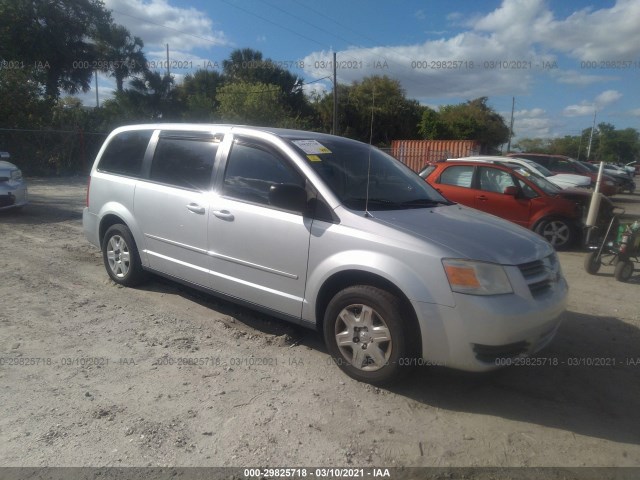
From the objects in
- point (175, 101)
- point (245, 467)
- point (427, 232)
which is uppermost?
point (175, 101)

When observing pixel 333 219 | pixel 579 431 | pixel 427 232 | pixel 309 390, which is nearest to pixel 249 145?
pixel 333 219

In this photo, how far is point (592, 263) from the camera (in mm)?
7012

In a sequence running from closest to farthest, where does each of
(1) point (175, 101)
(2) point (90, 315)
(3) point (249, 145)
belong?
(3) point (249, 145) < (2) point (90, 315) < (1) point (175, 101)

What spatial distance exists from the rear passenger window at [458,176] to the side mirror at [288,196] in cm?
634

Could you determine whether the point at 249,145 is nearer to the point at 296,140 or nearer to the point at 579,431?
the point at 296,140

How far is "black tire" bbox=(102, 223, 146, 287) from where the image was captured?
533cm

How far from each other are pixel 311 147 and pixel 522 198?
5973mm

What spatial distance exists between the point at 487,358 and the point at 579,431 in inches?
28.2

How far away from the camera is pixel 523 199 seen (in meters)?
8.81

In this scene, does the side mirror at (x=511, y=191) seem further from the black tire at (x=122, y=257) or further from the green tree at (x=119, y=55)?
the green tree at (x=119, y=55)

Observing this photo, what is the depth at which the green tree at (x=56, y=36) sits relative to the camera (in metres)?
28.5

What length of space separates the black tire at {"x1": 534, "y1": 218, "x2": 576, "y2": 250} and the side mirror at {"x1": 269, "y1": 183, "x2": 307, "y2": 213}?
645 cm

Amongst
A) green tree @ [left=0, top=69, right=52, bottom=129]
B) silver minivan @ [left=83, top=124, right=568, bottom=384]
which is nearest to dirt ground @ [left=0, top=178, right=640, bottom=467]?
silver minivan @ [left=83, top=124, right=568, bottom=384]

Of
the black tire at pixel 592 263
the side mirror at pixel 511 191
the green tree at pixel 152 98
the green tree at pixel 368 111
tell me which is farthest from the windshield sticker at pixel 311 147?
the green tree at pixel 152 98
